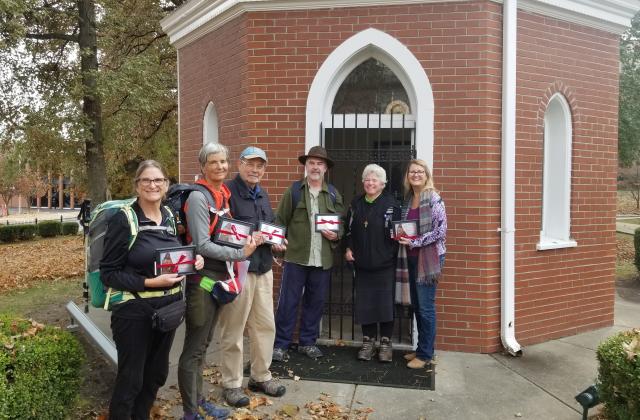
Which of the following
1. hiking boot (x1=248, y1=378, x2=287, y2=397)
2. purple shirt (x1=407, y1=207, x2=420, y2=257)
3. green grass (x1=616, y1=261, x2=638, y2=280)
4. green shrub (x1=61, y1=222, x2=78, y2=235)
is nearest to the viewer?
hiking boot (x1=248, y1=378, x2=287, y2=397)

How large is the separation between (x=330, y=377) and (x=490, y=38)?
3.62m

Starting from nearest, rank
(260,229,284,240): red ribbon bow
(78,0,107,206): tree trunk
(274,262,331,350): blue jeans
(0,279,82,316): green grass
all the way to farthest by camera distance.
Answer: (260,229,284,240): red ribbon bow, (274,262,331,350): blue jeans, (0,279,82,316): green grass, (78,0,107,206): tree trunk

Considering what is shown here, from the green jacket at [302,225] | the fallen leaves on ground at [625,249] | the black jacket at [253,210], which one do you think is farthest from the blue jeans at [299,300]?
the fallen leaves on ground at [625,249]

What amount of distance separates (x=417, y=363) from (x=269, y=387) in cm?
146

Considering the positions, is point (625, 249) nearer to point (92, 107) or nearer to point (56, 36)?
point (92, 107)

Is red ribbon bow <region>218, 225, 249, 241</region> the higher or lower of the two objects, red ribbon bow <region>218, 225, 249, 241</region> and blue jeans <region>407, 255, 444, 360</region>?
the higher

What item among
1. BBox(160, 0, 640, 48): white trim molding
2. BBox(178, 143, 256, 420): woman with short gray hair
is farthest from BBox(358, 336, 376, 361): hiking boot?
BBox(160, 0, 640, 48): white trim molding

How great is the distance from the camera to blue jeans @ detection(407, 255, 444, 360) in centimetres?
457

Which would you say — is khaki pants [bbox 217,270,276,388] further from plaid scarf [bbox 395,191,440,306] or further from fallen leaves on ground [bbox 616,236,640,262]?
fallen leaves on ground [bbox 616,236,640,262]

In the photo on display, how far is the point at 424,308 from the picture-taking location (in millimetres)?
4574

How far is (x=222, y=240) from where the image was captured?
3.29 m

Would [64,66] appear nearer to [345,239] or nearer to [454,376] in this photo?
[345,239]

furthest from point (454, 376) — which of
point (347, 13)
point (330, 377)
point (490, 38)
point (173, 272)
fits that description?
point (347, 13)

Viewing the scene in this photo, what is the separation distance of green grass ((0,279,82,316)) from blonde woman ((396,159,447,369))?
238 inches
